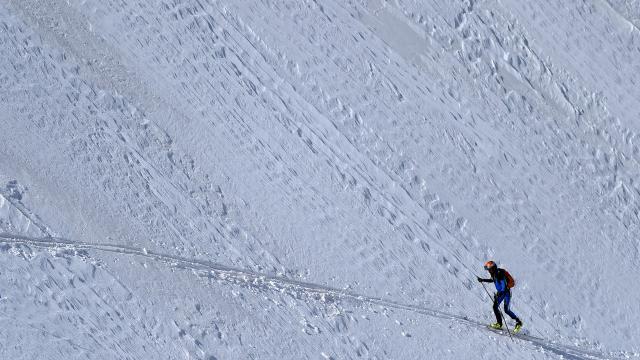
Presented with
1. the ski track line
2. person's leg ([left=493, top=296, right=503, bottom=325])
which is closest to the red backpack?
person's leg ([left=493, top=296, right=503, bottom=325])

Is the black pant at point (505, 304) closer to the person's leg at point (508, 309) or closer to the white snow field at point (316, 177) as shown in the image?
the person's leg at point (508, 309)

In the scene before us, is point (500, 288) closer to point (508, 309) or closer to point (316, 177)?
point (508, 309)

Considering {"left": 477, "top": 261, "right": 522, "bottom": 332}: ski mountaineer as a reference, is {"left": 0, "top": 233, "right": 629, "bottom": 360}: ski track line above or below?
below

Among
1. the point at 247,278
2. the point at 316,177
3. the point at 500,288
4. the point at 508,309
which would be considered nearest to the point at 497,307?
the point at 508,309

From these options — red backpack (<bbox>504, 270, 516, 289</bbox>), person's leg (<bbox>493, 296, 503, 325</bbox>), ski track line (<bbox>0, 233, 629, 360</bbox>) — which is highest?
red backpack (<bbox>504, 270, 516, 289</bbox>)

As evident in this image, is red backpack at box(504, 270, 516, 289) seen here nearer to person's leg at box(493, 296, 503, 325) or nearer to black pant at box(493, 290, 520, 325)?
black pant at box(493, 290, 520, 325)

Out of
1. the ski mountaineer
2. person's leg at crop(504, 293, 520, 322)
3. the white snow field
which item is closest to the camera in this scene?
the ski mountaineer

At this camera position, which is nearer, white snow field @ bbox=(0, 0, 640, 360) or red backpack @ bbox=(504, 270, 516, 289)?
red backpack @ bbox=(504, 270, 516, 289)

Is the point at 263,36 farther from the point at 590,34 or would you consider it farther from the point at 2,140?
the point at 590,34
